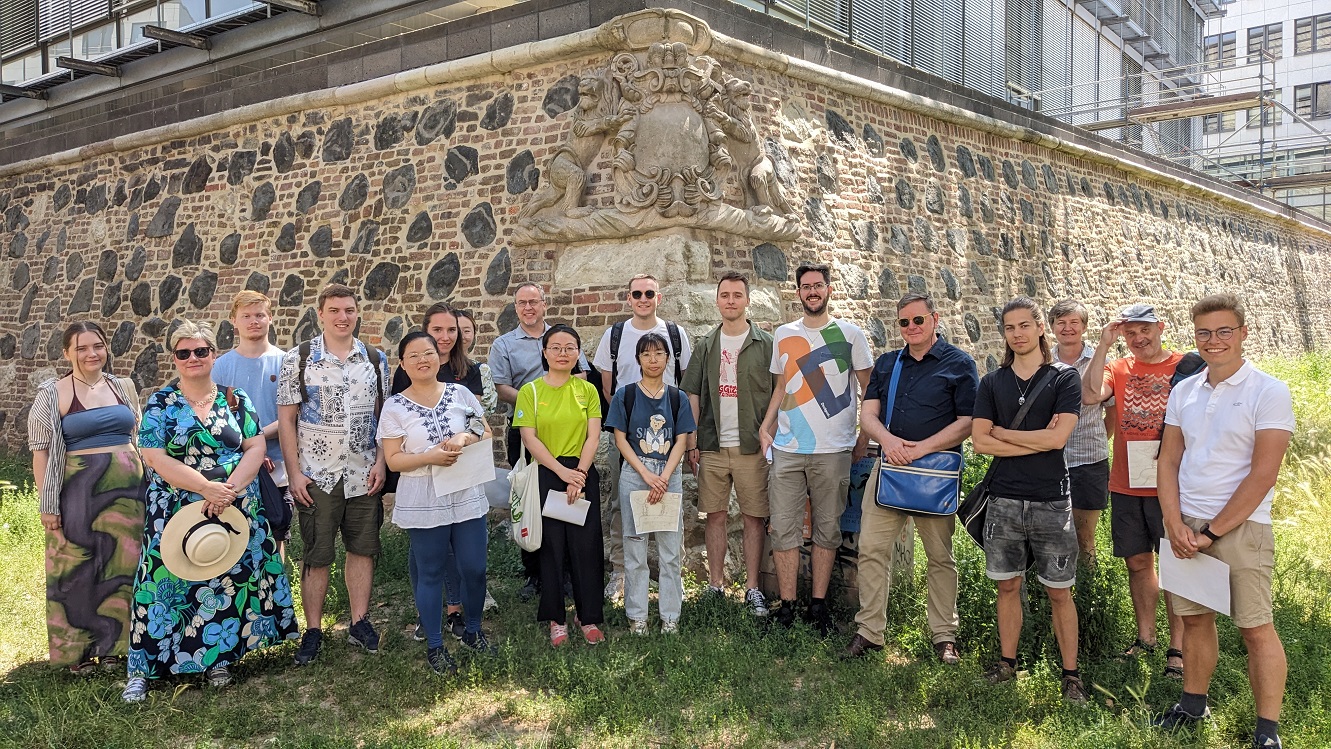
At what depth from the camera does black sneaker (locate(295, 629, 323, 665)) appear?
5.22 metres

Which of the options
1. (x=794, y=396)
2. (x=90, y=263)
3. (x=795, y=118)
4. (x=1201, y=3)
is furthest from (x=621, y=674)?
(x=1201, y=3)

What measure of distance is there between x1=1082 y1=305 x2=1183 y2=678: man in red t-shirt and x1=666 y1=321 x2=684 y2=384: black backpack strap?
238cm

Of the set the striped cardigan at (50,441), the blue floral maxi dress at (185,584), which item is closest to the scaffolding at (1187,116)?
the blue floral maxi dress at (185,584)

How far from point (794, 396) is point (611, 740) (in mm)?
2295

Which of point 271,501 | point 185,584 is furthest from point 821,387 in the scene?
point 185,584

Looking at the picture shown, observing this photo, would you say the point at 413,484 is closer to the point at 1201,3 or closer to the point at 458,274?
the point at 458,274

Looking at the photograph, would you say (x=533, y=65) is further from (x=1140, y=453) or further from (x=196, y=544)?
(x=1140, y=453)

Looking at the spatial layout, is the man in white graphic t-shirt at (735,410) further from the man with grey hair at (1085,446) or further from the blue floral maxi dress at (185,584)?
the blue floral maxi dress at (185,584)

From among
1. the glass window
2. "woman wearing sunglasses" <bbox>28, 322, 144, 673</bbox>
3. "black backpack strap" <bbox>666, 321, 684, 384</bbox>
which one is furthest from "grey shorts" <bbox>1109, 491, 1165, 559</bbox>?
the glass window

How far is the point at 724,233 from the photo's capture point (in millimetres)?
7738

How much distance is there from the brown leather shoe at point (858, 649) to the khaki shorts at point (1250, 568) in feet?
5.94

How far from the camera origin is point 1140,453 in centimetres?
514

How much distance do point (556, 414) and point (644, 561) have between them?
1004 millimetres

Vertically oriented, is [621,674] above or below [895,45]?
below
